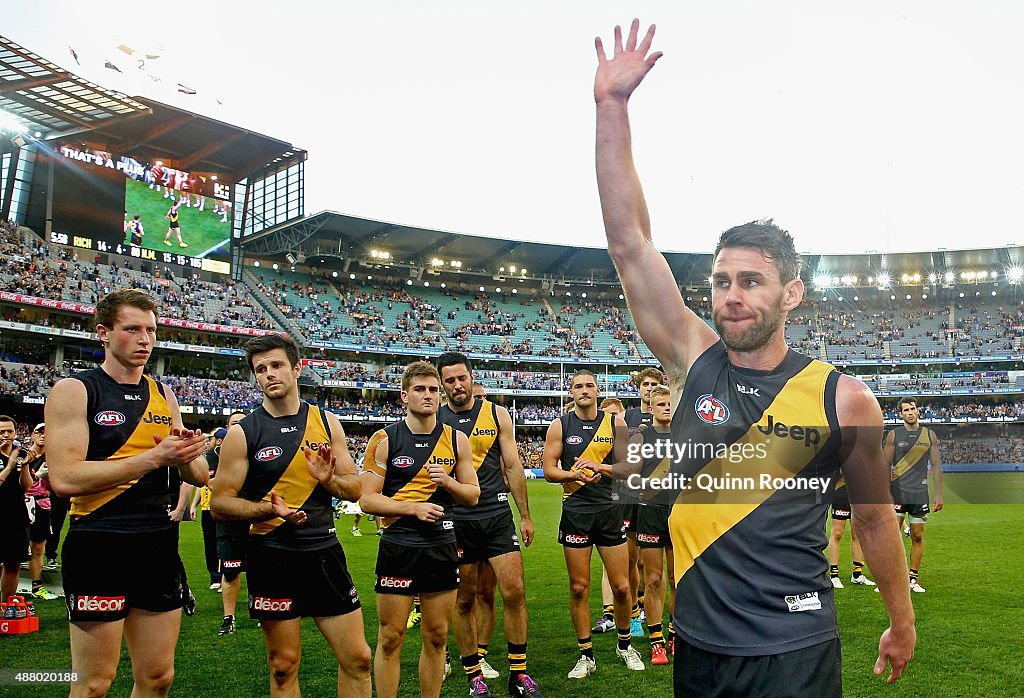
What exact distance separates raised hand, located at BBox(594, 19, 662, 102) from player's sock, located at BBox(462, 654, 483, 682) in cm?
527

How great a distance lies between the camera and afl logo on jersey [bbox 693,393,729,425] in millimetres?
2543

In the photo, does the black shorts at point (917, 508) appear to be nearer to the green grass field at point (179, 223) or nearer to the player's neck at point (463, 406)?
the player's neck at point (463, 406)

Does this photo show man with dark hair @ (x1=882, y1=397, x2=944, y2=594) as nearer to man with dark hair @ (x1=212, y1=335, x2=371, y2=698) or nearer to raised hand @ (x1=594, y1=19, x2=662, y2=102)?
man with dark hair @ (x1=212, y1=335, x2=371, y2=698)

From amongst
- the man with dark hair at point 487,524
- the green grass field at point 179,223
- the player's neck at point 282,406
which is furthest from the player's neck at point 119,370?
the green grass field at point 179,223

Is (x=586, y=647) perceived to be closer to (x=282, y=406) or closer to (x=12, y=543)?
(x=282, y=406)

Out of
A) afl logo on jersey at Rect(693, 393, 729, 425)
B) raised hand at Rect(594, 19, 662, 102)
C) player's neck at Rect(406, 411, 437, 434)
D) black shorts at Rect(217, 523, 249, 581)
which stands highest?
raised hand at Rect(594, 19, 662, 102)

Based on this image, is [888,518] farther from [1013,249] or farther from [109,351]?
[1013,249]

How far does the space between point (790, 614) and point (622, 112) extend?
5.87ft

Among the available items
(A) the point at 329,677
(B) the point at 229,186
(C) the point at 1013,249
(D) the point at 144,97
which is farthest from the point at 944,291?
(A) the point at 329,677

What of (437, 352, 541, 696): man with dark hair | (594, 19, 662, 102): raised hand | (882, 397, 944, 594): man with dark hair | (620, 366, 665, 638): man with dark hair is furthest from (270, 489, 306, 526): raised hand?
(882, 397, 944, 594): man with dark hair

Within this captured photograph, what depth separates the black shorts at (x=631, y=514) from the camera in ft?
27.2

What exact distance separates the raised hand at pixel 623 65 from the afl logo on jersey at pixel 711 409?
112cm

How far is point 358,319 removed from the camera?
176ft

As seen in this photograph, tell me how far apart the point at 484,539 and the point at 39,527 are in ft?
24.9
